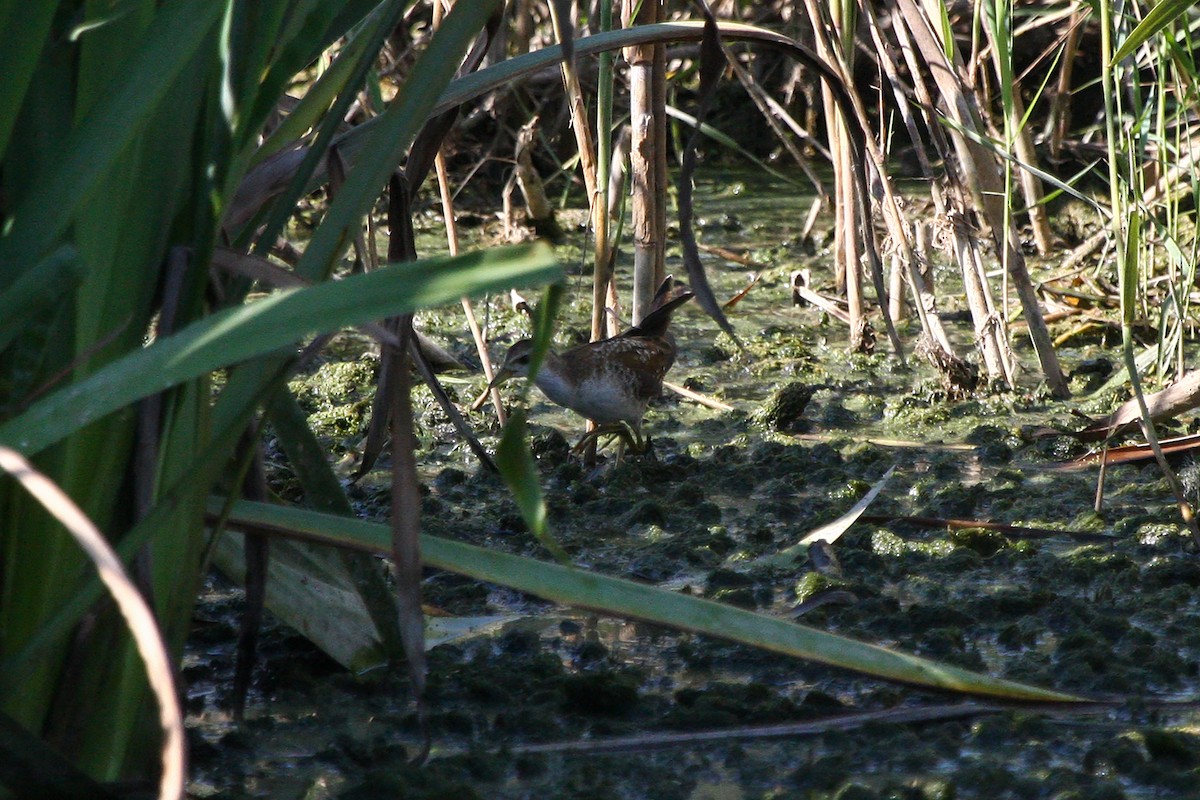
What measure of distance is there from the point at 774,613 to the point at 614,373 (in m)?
1.03

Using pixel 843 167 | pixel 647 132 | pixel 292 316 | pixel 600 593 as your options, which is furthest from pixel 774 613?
pixel 843 167

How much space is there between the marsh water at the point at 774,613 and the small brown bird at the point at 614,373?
0.40 feet

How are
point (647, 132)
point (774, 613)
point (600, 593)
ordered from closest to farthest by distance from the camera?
point (600, 593) < point (774, 613) < point (647, 132)

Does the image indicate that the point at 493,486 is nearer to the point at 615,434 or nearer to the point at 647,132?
the point at 615,434

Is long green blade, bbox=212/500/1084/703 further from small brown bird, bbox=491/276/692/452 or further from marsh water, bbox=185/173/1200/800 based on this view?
small brown bird, bbox=491/276/692/452

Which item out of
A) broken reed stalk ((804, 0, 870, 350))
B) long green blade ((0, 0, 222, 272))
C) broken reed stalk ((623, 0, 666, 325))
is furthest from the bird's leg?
long green blade ((0, 0, 222, 272))

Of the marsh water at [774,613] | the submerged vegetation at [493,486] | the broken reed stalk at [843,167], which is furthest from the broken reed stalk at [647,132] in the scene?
the marsh water at [774,613]

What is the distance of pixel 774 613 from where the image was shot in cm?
229

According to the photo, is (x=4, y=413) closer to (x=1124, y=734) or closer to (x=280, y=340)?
(x=280, y=340)

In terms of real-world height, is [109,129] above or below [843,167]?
above

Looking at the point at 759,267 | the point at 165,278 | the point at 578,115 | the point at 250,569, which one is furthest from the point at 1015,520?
the point at 759,267

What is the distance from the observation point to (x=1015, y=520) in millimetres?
2846

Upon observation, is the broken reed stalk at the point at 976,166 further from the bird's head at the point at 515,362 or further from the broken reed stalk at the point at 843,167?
the bird's head at the point at 515,362

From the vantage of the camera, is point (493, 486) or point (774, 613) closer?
point (774, 613)
